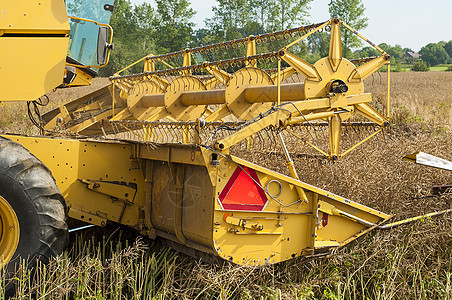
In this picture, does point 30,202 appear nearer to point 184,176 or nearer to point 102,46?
point 184,176

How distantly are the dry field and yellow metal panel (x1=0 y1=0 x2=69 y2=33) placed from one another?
165 cm

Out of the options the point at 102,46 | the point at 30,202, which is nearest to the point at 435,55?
the point at 102,46

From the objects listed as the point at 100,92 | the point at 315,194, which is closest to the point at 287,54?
the point at 315,194

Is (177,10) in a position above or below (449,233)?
above

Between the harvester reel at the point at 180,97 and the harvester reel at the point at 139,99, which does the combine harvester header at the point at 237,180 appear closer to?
the harvester reel at the point at 180,97

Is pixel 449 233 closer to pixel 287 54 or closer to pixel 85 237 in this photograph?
pixel 287 54

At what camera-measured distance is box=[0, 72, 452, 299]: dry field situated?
11.0 feet

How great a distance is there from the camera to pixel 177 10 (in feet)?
138

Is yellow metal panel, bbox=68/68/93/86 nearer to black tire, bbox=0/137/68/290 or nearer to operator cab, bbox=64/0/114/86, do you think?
operator cab, bbox=64/0/114/86

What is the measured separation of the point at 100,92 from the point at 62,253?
10.3 feet

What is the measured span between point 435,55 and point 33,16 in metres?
75.8

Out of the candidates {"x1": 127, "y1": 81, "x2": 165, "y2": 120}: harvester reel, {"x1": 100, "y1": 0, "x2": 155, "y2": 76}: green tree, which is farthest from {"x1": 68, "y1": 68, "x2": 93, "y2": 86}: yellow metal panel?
{"x1": 100, "y1": 0, "x2": 155, "y2": 76}: green tree

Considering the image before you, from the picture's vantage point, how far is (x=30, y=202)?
327 cm

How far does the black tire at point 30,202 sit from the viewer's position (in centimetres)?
323
